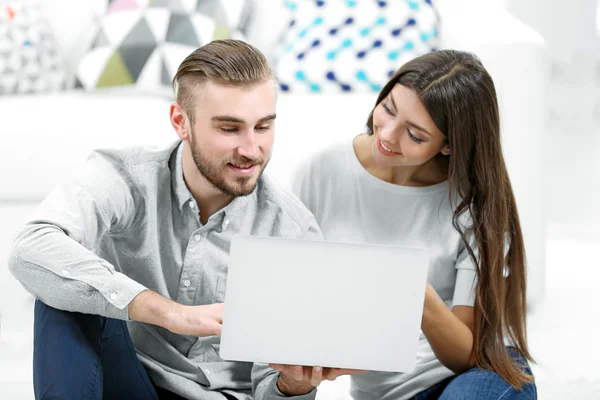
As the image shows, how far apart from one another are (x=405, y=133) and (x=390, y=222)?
0.19 meters

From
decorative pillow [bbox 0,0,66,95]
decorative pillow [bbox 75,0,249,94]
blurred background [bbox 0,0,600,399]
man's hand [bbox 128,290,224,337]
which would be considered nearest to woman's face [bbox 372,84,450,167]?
man's hand [bbox 128,290,224,337]

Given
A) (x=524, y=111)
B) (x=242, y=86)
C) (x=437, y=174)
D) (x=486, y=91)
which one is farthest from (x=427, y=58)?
(x=524, y=111)

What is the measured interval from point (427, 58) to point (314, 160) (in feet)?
0.95

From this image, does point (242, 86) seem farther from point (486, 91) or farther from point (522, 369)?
point (522, 369)

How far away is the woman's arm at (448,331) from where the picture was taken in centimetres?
137

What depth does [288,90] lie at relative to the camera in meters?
2.56

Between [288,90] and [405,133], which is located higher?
[405,133]

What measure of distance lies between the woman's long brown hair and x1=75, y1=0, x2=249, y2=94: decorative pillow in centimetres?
123

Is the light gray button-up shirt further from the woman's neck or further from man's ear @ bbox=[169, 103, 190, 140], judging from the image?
the woman's neck

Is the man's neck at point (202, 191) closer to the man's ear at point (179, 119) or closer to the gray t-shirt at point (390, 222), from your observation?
the man's ear at point (179, 119)

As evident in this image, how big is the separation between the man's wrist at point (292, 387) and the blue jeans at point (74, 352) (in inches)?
9.6

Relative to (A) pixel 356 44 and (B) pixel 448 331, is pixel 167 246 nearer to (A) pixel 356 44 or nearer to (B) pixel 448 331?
(B) pixel 448 331

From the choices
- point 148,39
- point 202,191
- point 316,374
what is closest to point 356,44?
point 148,39

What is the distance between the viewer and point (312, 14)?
8.63ft
